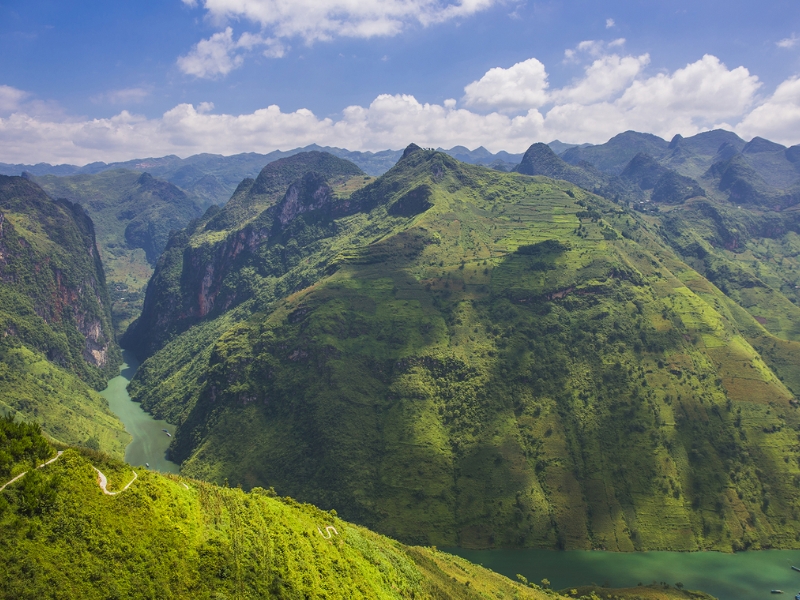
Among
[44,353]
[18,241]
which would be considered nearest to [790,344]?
[44,353]

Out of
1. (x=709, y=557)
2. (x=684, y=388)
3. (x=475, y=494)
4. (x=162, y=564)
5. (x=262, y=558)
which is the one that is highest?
(x=162, y=564)

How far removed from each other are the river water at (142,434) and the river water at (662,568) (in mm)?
89349

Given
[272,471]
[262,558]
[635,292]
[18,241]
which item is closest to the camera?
[262,558]

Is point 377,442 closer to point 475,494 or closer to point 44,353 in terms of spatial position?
point 475,494

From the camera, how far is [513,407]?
13112cm

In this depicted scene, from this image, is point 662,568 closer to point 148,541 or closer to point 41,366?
point 148,541

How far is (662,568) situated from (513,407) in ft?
153

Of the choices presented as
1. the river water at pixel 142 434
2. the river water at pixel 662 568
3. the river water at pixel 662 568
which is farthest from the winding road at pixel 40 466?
the river water at pixel 142 434

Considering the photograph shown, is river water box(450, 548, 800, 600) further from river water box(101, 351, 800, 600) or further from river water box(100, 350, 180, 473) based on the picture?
river water box(100, 350, 180, 473)

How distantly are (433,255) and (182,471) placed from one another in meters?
105

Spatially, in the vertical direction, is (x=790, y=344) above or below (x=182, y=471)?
above

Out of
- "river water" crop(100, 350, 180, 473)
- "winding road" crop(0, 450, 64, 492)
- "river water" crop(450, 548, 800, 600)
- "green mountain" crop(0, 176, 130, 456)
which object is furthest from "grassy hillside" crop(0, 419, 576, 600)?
"river water" crop(100, 350, 180, 473)

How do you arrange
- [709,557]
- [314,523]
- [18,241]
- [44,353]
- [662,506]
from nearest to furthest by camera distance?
[314,523] < [709,557] < [662,506] < [44,353] < [18,241]

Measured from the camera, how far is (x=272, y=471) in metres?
125
